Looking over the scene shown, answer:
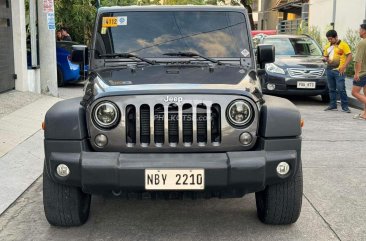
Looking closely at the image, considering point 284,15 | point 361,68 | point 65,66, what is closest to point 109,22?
point 361,68

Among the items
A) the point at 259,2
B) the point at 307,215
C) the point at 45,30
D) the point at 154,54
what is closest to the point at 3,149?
the point at 154,54

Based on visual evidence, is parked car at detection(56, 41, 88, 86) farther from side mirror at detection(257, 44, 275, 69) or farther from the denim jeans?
side mirror at detection(257, 44, 275, 69)

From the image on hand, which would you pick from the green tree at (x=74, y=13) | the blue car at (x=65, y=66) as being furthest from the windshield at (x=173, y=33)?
the green tree at (x=74, y=13)

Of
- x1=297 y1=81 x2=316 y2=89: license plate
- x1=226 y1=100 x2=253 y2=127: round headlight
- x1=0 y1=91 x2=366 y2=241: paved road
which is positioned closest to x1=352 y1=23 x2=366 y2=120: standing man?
x1=297 y1=81 x2=316 y2=89: license plate

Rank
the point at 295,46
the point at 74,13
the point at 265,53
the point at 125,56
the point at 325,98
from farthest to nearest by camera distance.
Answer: the point at 74,13 < the point at 295,46 < the point at 325,98 < the point at 265,53 < the point at 125,56

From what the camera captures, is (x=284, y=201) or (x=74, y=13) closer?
(x=284, y=201)

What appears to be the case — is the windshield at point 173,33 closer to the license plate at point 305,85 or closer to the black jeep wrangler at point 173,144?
the black jeep wrangler at point 173,144

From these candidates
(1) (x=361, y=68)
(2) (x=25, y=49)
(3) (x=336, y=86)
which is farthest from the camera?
(2) (x=25, y=49)

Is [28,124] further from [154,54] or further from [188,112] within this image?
[188,112]

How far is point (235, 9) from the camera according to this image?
16.3 feet

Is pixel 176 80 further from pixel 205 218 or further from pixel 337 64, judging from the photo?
pixel 337 64

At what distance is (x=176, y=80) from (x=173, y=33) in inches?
39.8

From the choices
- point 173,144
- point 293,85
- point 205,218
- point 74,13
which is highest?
point 74,13

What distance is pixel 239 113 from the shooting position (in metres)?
3.67
